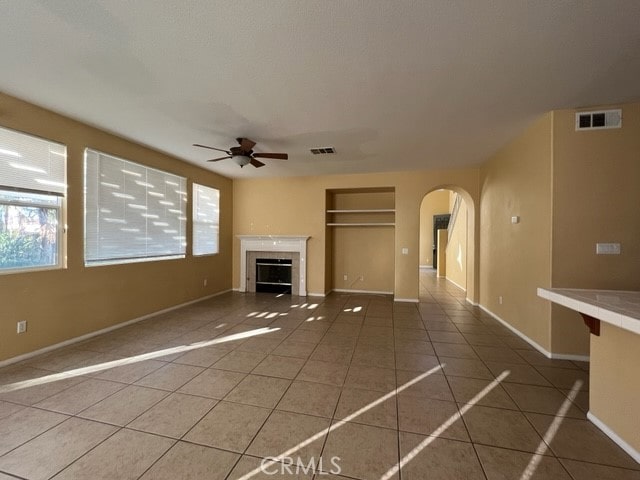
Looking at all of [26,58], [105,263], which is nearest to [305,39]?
[26,58]

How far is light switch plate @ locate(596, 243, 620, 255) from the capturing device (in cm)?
277

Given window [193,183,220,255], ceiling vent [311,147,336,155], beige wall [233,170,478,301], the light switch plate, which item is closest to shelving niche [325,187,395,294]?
beige wall [233,170,478,301]

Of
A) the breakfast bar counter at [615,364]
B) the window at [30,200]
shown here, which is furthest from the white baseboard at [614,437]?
the window at [30,200]

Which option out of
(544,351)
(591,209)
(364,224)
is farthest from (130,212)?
(591,209)

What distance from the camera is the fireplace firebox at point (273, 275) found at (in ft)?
20.8

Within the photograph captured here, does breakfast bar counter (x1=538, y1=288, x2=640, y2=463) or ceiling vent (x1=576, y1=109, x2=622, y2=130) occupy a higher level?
ceiling vent (x1=576, y1=109, x2=622, y2=130)

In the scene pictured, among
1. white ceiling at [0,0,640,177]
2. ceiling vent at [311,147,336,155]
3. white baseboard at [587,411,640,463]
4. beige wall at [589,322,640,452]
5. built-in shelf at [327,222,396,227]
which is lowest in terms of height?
white baseboard at [587,411,640,463]

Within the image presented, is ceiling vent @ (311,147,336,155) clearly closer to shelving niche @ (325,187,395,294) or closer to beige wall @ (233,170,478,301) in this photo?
beige wall @ (233,170,478,301)

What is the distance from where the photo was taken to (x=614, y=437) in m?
1.73

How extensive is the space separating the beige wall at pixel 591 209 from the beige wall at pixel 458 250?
3.49 metres

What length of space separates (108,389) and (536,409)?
359 centimetres

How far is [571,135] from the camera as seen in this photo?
9.44 ft

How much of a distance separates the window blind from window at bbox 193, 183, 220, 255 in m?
2.30

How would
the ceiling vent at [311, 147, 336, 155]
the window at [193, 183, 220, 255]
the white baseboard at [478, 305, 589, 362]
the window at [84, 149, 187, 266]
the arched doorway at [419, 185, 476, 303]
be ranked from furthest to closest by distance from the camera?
the arched doorway at [419, 185, 476, 303] < the window at [193, 183, 220, 255] < the ceiling vent at [311, 147, 336, 155] < the window at [84, 149, 187, 266] < the white baseboard at [478, 305, 589, 362]
